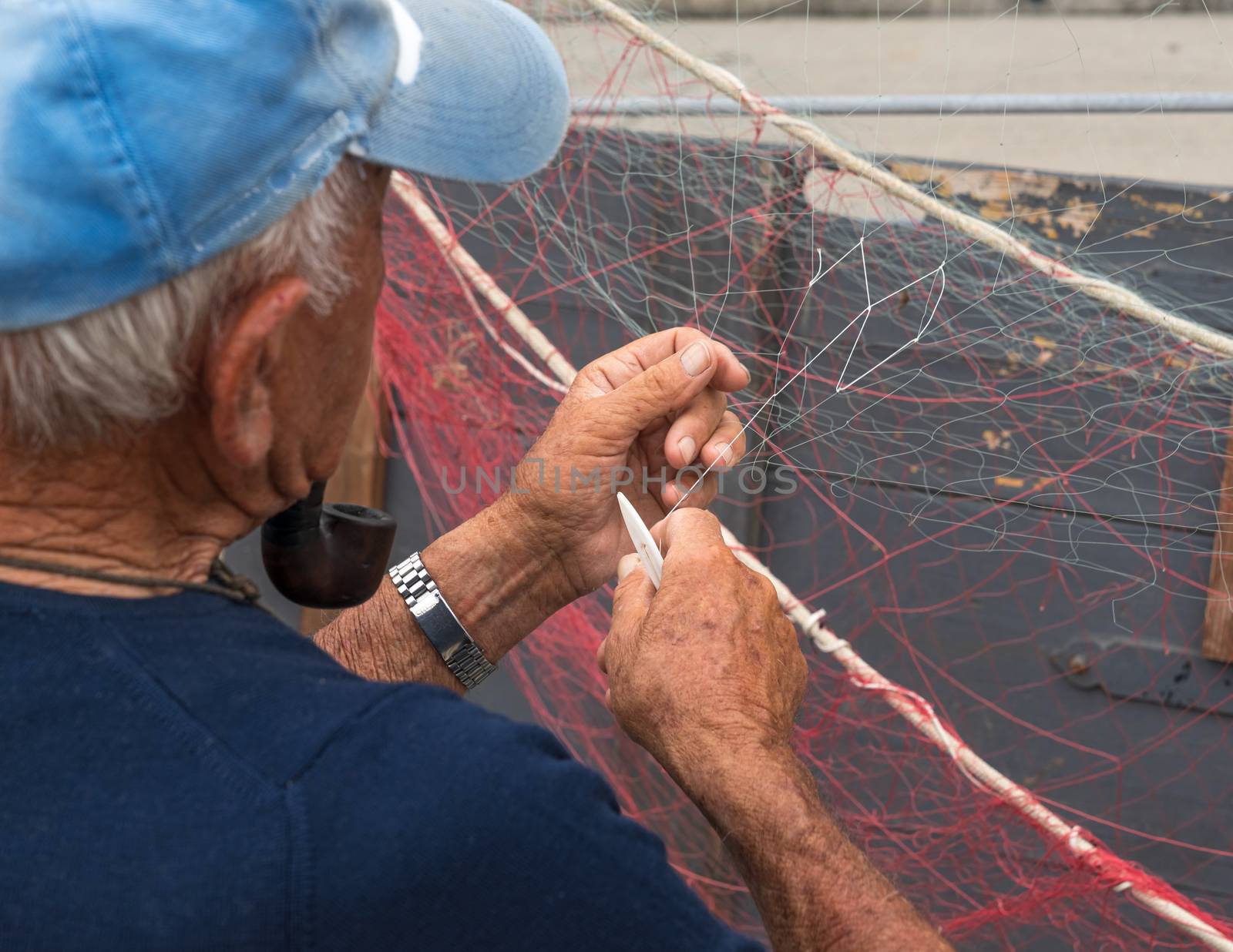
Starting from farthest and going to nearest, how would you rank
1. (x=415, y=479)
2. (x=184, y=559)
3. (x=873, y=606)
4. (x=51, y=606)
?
(x=415, y=479) → (x=873, y=606) → (x=184, y=559) → (x=51, y=606)

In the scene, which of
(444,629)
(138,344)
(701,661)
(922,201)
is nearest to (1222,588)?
(922,201)

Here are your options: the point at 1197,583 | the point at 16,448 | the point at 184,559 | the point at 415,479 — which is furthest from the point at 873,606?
the point at 16,448

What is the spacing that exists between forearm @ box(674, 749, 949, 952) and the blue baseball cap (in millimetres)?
612

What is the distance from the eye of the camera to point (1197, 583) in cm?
174

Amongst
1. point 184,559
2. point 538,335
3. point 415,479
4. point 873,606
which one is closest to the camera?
point 184,559

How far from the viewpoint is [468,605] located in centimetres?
138

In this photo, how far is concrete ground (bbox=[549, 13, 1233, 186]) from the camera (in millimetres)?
2668

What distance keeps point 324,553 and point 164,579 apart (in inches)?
20.6

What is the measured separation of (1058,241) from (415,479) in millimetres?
1530

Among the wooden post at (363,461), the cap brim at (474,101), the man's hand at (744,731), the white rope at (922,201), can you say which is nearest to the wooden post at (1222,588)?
the white rope at (922,201)

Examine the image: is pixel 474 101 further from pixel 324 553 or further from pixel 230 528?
pixel 324 553

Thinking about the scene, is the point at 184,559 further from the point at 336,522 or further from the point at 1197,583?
the point at 1197,583

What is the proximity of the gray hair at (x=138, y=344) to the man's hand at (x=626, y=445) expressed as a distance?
607 mm

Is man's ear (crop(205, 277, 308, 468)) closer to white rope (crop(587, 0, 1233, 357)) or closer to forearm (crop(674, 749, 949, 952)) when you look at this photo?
forearm (crop(674, 749, 949, 952))
